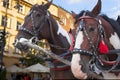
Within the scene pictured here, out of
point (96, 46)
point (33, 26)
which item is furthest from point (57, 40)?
point (96, 46)

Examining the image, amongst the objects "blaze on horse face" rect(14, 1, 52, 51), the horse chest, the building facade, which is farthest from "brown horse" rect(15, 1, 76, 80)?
the building facade

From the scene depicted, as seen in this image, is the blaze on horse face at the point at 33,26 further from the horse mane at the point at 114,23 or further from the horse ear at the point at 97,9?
the horse ear at the point at 97,9

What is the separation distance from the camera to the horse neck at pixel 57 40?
6.41 m

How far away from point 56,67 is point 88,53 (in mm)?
2209

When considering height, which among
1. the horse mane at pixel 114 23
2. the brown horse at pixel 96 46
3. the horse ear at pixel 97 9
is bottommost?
the brown horse at pixel 96 46

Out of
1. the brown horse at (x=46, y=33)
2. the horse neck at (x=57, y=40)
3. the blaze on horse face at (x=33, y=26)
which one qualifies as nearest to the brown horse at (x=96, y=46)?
the brown horse at (x=46, y=33)

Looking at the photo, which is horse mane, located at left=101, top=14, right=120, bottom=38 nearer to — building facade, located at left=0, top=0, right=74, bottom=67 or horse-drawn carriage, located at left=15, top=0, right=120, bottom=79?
horse-drawn carriage, located at left=15, top=0, right=120, bottom=79

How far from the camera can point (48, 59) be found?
21.4ft

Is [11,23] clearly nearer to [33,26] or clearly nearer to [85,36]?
[33,26]

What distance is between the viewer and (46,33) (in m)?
6.47

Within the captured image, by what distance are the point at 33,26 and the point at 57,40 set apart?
1.96ft

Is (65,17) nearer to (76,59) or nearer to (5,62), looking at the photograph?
(5,62)

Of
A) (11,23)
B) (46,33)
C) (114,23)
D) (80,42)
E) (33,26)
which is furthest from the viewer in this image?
(11,23)

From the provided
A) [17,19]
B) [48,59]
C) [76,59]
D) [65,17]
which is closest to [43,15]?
[48,59]
